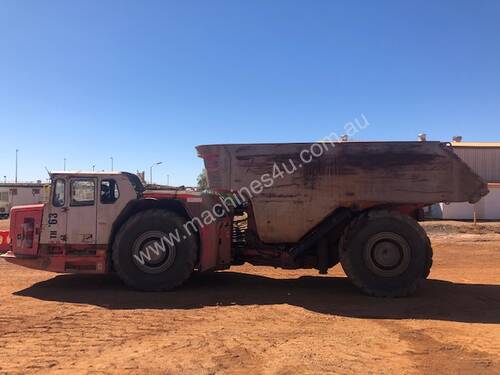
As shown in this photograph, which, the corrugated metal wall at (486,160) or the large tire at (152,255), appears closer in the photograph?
the large tire at (152,255)

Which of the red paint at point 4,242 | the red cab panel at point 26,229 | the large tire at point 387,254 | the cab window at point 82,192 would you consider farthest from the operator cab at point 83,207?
the large tire at point 387,254

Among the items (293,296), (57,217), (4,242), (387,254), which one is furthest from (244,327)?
(4,242)

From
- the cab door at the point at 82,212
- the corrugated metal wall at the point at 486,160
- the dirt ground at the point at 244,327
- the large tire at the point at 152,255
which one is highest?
the corrugated metal wall at the point at 486,160

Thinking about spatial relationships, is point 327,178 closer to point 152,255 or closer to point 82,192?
point 152,255

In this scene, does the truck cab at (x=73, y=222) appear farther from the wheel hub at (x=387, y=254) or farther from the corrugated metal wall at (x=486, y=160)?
the corrugated metal wall at (x=486, y=160)

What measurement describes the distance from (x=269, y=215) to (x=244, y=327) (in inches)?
110

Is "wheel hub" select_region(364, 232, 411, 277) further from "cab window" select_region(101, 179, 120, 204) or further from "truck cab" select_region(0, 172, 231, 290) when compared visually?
"cab window" select_region(101, 179, 120, 204)

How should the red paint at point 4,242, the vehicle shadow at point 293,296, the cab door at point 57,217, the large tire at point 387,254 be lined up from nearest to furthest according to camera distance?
the vehicle shadow at point 293,296
the large tire at point 387,254
the cab door at point 57,217
the red paint at point 4,242

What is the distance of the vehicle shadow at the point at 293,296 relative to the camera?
26.7 ft

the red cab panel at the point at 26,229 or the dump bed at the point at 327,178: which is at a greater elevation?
the dump bed at the point at 327,178

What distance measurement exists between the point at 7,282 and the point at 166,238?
3860 millimetres

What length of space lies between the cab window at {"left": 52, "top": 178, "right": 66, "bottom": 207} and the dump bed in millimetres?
2897

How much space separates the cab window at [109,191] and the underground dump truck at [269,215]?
0.06 feet

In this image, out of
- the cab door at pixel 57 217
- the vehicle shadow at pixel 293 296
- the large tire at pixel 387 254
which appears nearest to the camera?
the vehicle shadow at pixel 293 296
